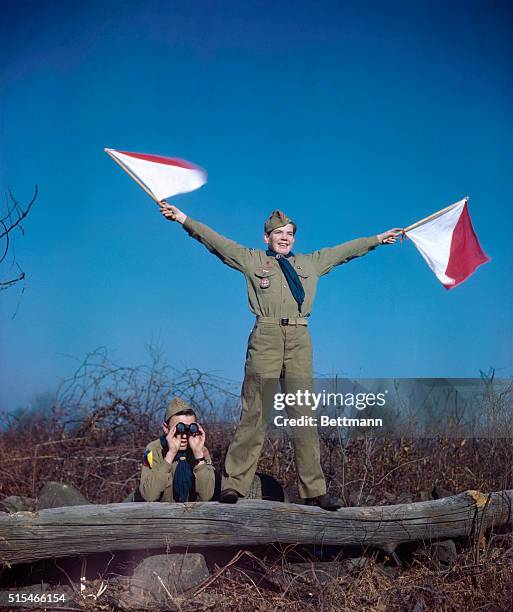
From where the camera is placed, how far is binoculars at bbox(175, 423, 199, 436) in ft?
17.6

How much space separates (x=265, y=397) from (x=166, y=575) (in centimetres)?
148

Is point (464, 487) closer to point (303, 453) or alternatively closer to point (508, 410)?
point (508, 410)

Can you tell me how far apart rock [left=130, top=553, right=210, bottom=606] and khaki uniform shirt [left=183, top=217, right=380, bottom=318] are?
1.94 m

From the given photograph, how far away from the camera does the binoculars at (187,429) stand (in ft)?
17.6

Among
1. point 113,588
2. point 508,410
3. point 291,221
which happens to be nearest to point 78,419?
point 113,588

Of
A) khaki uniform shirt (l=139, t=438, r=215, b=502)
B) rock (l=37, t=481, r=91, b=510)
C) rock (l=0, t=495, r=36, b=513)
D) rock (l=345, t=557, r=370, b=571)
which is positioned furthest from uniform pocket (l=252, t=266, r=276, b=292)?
rock (l=0, t=495, r=36, b=513)

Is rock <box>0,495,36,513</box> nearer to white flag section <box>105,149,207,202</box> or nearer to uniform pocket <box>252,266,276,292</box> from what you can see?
uniform pocket <box>252,266,276,292</box>

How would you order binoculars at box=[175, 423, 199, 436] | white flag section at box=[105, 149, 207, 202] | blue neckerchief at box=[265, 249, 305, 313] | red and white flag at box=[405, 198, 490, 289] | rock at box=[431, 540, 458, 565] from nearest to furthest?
binoculars at box=[175, 423, 199, 436] → blue neckerchief at box=[265, 249, 305, 313] → white flag section at box=[105, 149, 207, 202] → rock at box=[431, 540, 458, 565] → red and white flag at box=[405, 198, 490, 289]

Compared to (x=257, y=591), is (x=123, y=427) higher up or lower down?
higher up

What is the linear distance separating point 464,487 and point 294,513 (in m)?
2.53

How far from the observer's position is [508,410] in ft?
23.0

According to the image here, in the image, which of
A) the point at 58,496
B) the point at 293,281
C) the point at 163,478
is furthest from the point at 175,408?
the point at 58,496

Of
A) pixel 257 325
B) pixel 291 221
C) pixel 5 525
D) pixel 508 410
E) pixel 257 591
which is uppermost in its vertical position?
pixel 291 221

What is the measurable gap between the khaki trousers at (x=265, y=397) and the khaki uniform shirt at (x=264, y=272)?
0.16 meters
